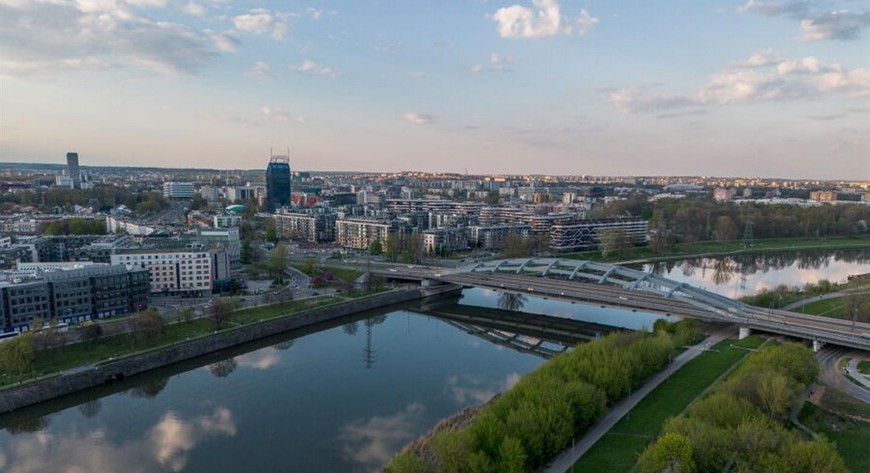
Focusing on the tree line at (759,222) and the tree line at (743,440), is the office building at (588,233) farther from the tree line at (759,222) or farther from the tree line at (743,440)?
the tree line at (743,440)

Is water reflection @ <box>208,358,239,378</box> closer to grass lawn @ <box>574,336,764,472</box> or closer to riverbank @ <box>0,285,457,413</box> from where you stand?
riverbank @ <box>0,285,457,413</box>

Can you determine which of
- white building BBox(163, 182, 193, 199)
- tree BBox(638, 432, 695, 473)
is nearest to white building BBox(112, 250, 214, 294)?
tree BBox(638, 432, 695, 473)

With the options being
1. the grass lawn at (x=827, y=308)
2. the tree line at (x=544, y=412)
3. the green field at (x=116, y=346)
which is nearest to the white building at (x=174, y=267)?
the green field at (x=116, y=346)

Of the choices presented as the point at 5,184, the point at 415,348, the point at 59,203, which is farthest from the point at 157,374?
the point at 5,184

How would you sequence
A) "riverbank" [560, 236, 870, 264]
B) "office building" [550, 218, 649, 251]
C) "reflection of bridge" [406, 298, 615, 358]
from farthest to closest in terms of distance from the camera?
1. "office building" [550, 218, 649, 251]
2. "riverbank" [560, 236, 870, 264]
3. "reflection of bridge" [406, 298, 615, 358]

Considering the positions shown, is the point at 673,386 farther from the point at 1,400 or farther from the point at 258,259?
the point at 258,259

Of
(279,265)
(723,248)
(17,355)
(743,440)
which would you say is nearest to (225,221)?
(279,265)
